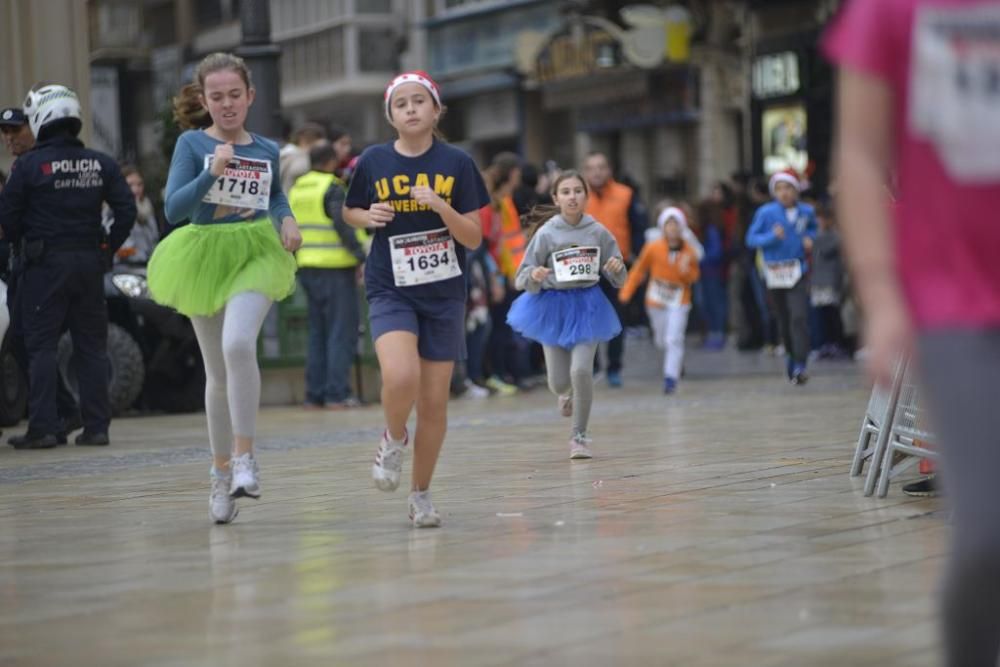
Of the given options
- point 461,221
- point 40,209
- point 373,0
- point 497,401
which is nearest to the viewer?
point 461,221

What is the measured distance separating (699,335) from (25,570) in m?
24.6

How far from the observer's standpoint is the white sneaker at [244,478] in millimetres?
8664

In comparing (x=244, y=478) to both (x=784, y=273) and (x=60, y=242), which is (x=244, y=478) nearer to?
(x=60, y=242)

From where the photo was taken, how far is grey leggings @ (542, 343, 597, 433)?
1212 centimetres

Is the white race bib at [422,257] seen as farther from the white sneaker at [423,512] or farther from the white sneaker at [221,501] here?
the white sneaker at [221,501]

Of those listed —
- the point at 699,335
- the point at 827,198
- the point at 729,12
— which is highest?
the point at 729,12

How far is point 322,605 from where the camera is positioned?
253 inches

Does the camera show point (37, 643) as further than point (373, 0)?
No

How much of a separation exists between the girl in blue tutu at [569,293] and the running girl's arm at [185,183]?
12.1 feet

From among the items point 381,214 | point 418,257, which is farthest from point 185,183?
point 418,257

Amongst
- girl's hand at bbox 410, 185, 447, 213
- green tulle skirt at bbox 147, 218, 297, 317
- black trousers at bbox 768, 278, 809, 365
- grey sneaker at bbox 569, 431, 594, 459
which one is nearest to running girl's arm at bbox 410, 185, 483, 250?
girl's hand at bbox 410, 185, 447, 213

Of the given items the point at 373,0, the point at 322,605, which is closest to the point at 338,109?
the point at 373,0

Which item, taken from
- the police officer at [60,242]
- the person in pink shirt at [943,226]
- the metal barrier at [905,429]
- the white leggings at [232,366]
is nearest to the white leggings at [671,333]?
the police officer at [60,242]

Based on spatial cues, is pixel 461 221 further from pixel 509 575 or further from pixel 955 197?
pixel 955 197
